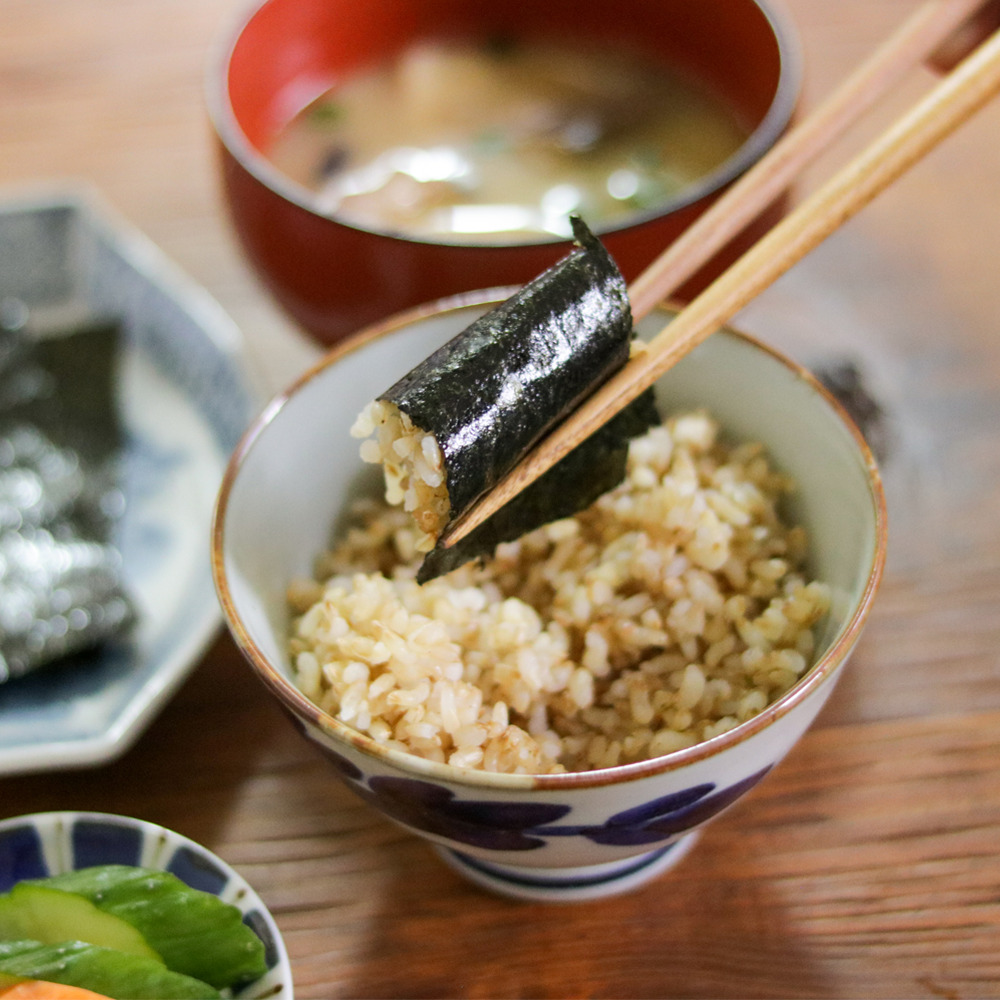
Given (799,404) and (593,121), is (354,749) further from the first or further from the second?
(593,121)

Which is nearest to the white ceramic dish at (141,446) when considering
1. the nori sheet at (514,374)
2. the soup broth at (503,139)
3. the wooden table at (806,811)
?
the wooden table at (806,811)

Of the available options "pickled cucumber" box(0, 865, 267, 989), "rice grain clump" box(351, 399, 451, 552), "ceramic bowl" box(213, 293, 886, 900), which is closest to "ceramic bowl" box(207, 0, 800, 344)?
"ceramic bowl" box(213, 293, 886, 900)

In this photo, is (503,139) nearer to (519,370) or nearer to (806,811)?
(519,370)

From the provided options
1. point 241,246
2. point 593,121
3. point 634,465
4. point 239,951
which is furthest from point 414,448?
point 593,121

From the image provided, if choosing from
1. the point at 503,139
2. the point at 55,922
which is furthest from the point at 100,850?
the point at 503,139

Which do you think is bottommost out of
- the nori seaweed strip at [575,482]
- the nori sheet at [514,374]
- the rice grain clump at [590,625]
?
the rice grain clump at [590,625]

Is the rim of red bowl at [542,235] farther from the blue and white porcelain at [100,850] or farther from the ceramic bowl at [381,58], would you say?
the blue and white porcelain at [100,850]

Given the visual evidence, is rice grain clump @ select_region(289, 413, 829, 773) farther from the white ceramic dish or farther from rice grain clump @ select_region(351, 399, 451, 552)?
the white ceramic dish
